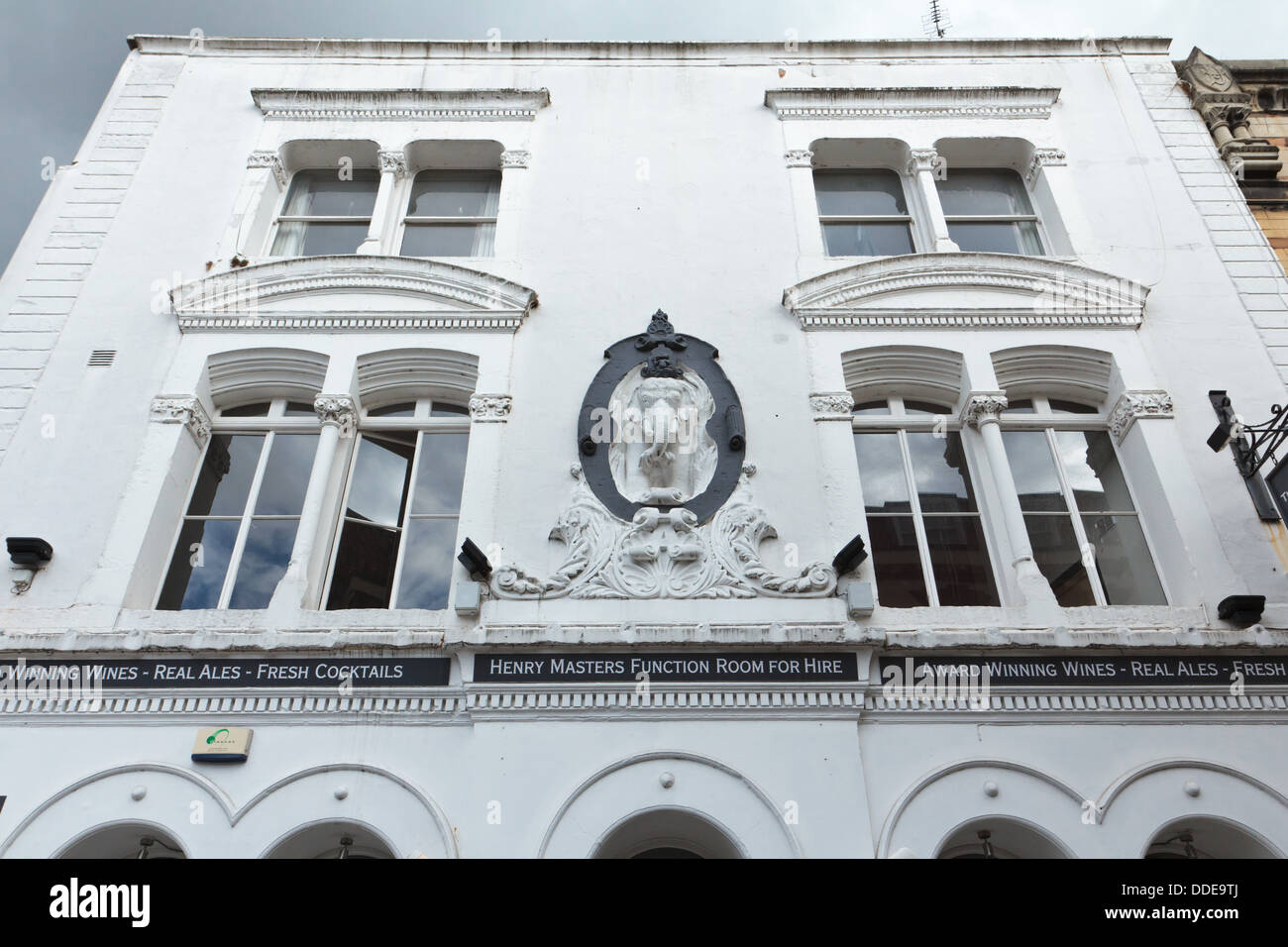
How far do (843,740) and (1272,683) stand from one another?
12.3 feet

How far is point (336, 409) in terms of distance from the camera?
965 cm

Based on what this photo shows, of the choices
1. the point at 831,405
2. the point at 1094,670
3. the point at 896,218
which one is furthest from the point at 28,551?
the point at 896,218

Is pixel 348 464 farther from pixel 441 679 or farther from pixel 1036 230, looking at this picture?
pixel 1036 230

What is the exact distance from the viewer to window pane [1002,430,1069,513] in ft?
31.2

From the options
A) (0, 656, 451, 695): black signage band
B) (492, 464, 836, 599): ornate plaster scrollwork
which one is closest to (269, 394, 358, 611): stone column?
(0, 656, 451, 695): black signage band

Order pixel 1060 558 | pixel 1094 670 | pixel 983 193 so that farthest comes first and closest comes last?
pixel 983 193 < pixel 1060 558 < pixel 1094 670

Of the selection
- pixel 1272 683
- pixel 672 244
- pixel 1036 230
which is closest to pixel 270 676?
pixel 672 244

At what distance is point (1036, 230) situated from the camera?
11914mm

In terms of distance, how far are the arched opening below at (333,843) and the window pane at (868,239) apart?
27.7 ft

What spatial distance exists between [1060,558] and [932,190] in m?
5.23

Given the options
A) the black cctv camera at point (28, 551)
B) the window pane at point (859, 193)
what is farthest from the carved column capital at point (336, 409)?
the window pane at point (859, 193)

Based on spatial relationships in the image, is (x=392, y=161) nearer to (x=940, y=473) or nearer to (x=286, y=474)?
(x=286, y=474)

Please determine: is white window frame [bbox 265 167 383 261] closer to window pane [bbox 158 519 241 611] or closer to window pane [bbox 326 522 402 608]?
window pane [bbox 158 519 241 611]

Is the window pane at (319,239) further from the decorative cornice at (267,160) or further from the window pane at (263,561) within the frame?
the window pane at (263,561)
